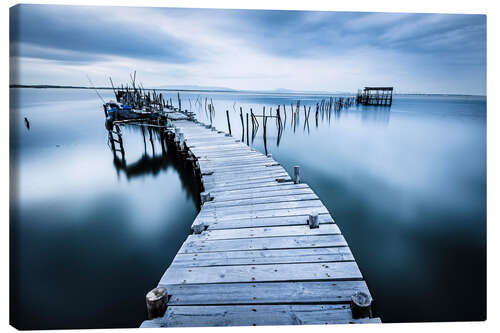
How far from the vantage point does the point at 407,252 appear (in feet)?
16.6

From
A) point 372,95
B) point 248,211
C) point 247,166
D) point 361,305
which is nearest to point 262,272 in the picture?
point 361,305

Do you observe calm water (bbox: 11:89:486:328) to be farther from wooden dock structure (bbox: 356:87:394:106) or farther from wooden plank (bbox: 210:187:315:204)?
wooden dock structure (bbox: 356:87:394:106)

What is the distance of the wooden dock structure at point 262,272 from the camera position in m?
2.35

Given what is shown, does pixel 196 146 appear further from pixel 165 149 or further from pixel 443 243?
pixel 443 243

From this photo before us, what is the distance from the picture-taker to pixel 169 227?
6.15 meters

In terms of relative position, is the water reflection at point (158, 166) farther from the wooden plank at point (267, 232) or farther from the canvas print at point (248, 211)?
the wooden plank at point (267, 232)

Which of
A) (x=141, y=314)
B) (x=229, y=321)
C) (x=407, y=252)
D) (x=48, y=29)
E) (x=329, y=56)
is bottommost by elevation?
(x=141, y=314)

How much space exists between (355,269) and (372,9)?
3789mm

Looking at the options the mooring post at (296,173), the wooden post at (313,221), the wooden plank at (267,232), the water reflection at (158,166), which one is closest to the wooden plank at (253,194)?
the mooring post at (296,173)

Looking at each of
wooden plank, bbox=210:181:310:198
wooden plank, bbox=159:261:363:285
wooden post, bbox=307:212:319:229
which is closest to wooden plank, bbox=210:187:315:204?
wooden plank, bbox=210:181:310:198

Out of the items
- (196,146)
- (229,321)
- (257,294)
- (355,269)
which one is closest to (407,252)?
(355,269)

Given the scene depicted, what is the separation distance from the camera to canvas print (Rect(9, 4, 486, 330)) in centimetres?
277

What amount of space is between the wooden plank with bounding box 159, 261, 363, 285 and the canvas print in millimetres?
18

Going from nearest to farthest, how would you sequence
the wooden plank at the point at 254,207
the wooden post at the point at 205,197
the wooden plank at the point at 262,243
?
the wooden plank at the point at 262,243 < the wooden plank at the point at 254,207 < the wooden post at the point at 205,197
